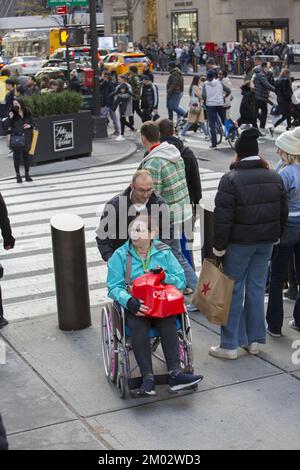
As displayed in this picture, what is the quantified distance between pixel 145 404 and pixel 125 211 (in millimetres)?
1663

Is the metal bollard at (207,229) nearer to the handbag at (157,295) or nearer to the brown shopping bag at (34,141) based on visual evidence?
the handbag at (157,295)

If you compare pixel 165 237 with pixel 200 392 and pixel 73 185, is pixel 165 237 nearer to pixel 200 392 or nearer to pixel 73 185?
pixel 200 392

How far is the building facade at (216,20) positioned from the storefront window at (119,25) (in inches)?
79.9

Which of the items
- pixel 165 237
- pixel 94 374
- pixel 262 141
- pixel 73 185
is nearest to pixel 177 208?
pixel 165 237

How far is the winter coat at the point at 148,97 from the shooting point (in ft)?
78.2

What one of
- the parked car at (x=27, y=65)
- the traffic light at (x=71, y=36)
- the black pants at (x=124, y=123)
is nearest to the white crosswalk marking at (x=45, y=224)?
the black pants at (x=124, y=123)

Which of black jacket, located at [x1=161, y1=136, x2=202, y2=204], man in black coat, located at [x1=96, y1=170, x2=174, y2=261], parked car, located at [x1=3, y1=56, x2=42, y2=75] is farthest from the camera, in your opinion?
parked car, located at [x1=3, y1=56, x2=42, y2=75]

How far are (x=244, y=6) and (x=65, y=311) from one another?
2221 inches

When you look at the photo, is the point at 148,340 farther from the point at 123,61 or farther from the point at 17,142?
the point at 123,61

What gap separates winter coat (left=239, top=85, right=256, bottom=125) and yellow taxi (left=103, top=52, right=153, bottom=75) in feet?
81.6

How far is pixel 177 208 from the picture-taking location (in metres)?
8.63

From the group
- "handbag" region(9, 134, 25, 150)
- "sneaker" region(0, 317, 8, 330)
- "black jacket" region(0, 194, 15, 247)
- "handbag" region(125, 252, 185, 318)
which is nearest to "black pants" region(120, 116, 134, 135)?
"handbag" region(9, 134, 25, 150)

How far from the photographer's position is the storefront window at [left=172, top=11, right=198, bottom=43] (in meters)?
65.8

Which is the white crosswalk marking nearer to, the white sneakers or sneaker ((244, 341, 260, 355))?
the white sneakers
